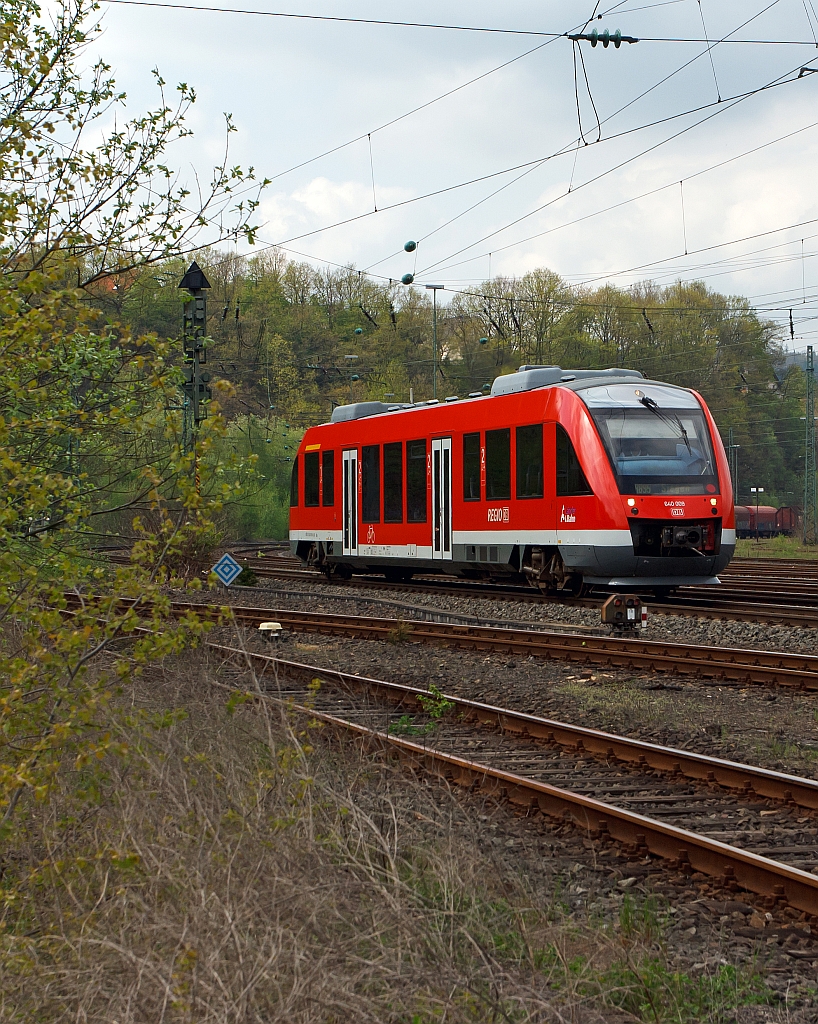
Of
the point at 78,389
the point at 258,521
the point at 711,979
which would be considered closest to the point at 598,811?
the point at 711,979

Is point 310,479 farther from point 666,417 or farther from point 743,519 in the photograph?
point 743,519

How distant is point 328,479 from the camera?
2569 cm

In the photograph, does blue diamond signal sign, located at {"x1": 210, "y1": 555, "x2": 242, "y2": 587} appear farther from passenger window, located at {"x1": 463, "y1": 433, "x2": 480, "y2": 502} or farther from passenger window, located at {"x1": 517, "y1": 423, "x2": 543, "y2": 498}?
passenger window, located at {"x1": 517, "y1": 423, "x2": 543, "y2": 498}

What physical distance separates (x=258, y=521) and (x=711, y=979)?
1813 inches

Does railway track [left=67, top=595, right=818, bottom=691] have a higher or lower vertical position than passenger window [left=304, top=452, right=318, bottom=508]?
lower

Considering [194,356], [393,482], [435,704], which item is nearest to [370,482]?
[393,482]

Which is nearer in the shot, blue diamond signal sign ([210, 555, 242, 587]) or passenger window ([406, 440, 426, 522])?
blue diamond signal sign ([210, 555, 242, 587])

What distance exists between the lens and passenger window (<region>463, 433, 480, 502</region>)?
66.7 feet

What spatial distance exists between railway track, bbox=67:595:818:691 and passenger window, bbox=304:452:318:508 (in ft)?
29.9

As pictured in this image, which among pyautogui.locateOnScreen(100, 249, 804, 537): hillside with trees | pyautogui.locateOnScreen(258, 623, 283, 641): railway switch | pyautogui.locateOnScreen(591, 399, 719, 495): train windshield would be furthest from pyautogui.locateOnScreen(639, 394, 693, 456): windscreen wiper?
pyautogui.locateOnScreen(100, 249, 804, 537): hillside with trees

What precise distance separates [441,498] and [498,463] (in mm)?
1972

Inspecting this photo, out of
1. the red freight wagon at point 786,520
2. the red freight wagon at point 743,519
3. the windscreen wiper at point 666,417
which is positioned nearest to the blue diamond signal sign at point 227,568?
the windscreen wiper at point 666,417

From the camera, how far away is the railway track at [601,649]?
1177cm

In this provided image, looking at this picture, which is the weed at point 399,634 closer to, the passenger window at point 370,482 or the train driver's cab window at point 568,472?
the train driver's cab window at point 568,472
